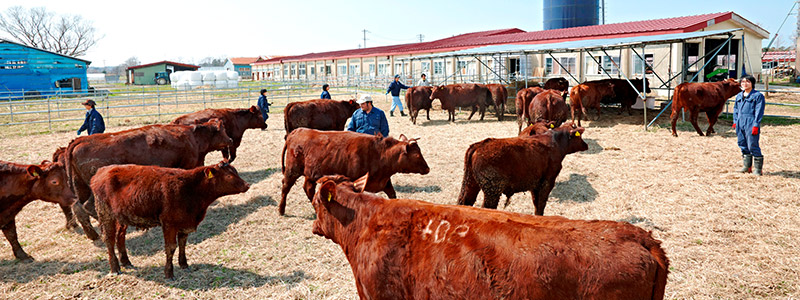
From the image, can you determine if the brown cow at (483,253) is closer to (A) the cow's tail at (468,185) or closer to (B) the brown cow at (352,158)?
(A) the cow's tail at (468,185)

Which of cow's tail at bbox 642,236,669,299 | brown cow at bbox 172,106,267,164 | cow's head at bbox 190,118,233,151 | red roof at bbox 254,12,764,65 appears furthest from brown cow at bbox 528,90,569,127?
red roof at bbox 254,12,764,65

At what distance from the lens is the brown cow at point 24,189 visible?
5.20 m

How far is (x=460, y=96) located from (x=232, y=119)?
8749 millimetres

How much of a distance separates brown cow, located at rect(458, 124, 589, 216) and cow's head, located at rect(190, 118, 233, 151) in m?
4.21

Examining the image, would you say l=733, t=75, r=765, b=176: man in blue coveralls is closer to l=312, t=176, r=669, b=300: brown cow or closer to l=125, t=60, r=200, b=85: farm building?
l=312, t=176, r=669, b=300: brown cow

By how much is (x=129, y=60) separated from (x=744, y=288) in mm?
174727

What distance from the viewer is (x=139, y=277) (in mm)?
4730

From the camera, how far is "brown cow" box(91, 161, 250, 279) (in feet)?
15.3

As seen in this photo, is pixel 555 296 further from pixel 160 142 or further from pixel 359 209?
pixel 160 142

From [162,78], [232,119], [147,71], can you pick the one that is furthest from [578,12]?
[147,71]

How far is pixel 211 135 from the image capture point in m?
7.87

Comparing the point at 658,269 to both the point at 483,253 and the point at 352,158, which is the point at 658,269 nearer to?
the point at 483,253

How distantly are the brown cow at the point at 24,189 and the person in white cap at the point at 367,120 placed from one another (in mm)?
3695

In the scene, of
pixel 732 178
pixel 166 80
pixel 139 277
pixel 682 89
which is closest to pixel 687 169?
pixel 732 178
